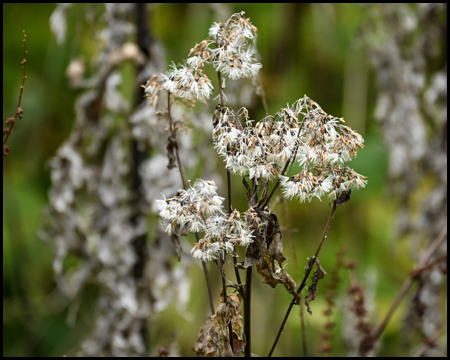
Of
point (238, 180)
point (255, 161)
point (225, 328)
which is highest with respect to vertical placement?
point (238, 180)

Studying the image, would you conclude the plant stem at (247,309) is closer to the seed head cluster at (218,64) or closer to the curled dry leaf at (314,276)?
the curled dry leaf at (314,276)

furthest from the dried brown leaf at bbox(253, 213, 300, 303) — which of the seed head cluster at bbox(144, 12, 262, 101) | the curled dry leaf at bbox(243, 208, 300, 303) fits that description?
the seed head cluster at bbox(144, 12, 262, 101)

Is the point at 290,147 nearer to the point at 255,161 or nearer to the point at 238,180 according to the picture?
the point at 255,161

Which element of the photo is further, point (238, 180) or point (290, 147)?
point (238, 180)

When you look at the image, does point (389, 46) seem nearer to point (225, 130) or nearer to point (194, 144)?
point (194, 144)

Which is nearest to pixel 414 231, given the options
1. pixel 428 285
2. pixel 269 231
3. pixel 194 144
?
pixel 428 285

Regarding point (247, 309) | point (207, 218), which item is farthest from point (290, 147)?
point (247, 309)
